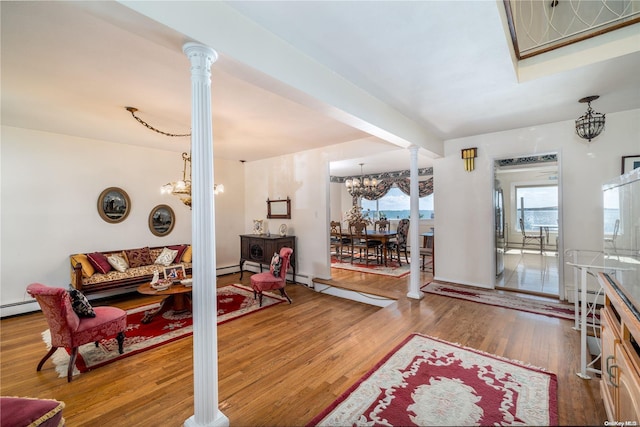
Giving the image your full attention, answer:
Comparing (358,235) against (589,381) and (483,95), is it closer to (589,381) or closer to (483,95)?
(483,95)

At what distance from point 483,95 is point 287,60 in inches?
88.4

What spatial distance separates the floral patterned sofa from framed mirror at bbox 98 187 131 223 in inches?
24.9

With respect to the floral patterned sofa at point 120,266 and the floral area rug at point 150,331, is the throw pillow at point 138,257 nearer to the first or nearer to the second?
the floral patterned sofa at point 120,266

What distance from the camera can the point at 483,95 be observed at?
9.71 feet

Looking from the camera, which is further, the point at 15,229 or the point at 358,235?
the point at 358,235

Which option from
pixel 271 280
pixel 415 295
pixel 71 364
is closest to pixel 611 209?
pixel 415 295

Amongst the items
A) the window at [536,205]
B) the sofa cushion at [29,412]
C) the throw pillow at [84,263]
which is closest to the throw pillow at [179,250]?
the throw pillow at [84,263]

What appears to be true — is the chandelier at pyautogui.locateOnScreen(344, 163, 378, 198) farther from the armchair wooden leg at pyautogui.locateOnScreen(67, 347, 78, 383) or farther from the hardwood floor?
the armchair wooden leg at pyautogui.locateOnScreen(67, 347, 78, 383)

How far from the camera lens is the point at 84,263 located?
4.34 metres

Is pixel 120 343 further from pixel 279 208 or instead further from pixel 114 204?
pixel 279 208

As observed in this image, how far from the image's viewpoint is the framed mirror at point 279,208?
604cm

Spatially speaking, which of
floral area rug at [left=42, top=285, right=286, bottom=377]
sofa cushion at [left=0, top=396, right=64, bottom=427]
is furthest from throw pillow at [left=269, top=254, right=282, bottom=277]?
sofa cushion at [left=0, top=396, right=64, bottom=427]

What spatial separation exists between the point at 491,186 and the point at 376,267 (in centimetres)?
303

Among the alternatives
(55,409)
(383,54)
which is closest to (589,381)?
(383,54)
